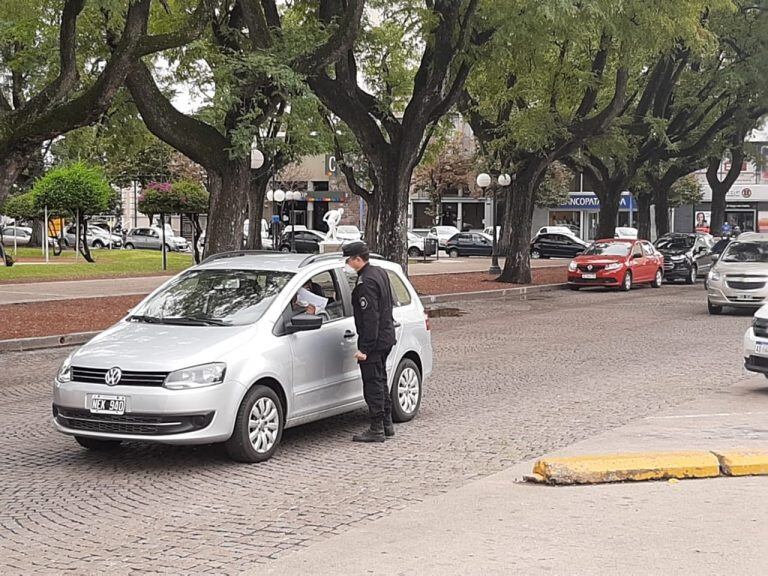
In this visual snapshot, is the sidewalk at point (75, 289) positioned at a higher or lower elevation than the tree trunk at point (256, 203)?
lower

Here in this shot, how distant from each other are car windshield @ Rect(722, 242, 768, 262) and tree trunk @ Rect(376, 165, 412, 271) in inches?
289

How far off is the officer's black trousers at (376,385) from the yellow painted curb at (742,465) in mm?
2854

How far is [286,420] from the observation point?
8859 mm

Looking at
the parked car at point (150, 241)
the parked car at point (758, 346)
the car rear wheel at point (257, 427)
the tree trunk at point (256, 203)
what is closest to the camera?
the car rear wheel at point (257, 427)

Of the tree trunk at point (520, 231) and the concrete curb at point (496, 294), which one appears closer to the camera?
the concrete curb at point (496, 294)

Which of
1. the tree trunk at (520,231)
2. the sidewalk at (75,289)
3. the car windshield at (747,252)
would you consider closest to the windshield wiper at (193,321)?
the sidewalk at (75,289)

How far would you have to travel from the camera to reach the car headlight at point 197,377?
8.00 m

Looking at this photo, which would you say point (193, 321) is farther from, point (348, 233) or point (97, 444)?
point (348, 233)

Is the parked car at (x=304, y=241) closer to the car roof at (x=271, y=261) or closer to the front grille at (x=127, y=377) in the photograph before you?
the car roof at (x=271, y=261)

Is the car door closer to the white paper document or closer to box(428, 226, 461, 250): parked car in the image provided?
the white paper document

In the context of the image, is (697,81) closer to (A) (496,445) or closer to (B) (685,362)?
(B) (685,362)

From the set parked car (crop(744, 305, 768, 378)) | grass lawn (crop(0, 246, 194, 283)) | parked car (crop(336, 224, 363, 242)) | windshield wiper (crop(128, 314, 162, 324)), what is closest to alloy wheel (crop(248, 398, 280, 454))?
windshield wiper (crop(128, 314, 162, 324))

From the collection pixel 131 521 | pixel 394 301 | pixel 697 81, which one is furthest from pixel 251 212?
pixel 131 521

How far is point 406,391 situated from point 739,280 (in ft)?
45.5
